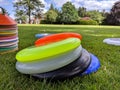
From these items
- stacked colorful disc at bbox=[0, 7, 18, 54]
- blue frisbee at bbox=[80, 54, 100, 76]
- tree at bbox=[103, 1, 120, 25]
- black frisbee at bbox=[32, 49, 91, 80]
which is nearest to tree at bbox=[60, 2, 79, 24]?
tree at bbox=[103, 1, 120, 25]

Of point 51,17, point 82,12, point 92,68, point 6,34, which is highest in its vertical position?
point 82,12

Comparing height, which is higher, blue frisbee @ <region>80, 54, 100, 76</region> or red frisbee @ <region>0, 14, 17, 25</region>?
red frisbee @ <region>0, 14, 17, 25</region>

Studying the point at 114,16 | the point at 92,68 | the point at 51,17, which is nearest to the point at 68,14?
the point at 51,17

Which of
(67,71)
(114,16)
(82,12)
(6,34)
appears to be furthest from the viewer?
(82,12)

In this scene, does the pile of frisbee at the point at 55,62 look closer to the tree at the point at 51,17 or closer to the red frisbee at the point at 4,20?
the red frisbee at the point at 4,20

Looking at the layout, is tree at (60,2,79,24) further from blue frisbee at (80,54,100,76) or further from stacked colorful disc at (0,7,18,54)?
blue frisbee at (80,54,100,76)

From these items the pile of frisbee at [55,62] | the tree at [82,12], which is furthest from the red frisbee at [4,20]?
the tree at [82,12]

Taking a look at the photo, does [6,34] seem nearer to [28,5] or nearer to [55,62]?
[55,62]

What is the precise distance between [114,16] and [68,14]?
8.90 metres

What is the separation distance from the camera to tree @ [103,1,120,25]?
121ft

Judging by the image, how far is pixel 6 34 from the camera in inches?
112

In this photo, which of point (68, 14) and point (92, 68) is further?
point (68, 14)

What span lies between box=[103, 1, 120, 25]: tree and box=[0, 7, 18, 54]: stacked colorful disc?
34781mm

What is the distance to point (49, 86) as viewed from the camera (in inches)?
63.8
